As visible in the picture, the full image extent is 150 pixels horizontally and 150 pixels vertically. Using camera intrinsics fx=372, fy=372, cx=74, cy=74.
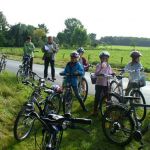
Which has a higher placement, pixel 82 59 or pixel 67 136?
pixel 82 59

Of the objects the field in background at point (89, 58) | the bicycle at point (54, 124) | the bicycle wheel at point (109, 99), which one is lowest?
the field in background at point (89, 58)

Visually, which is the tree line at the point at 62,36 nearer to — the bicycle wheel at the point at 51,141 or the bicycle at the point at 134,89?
the bicycle at the point at 134,89

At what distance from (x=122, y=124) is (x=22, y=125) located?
7.23ft

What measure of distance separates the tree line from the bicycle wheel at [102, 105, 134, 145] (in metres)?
75.3

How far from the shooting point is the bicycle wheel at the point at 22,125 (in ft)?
26.1

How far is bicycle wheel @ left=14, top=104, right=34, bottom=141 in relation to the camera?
7.95m

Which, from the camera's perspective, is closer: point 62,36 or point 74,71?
point 74,71

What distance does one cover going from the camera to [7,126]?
30.0ft

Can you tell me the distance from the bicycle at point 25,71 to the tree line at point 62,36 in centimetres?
6636

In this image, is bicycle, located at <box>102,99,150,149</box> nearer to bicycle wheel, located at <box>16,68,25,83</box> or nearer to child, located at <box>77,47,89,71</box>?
child, located at <box>77,47,89,71</box>

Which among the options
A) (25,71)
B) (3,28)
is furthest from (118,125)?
(3,28)

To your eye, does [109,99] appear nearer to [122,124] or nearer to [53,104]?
[53,104]

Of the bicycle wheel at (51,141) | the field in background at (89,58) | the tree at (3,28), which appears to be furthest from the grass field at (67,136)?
the tree at (3,28)

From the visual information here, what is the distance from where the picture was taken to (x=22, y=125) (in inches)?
321
